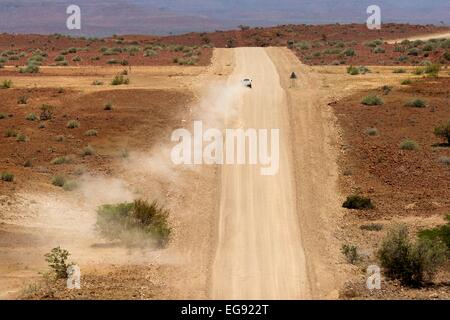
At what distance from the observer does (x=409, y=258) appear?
19359 mm

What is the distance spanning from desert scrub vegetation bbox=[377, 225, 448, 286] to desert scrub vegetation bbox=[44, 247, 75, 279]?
8.96m

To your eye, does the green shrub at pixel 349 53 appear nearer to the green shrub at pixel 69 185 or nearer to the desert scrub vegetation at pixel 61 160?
the desert scrub vegetation at pixel 61 160

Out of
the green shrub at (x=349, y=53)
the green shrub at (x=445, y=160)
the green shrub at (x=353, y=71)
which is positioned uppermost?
the green shrub at (x=349, y=53)

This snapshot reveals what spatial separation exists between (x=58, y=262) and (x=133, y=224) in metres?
3.61

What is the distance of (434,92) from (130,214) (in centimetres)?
2926

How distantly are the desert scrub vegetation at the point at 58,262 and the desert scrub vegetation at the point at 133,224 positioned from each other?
7.39 ft

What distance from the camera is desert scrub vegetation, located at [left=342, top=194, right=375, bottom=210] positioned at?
26156 millimetres

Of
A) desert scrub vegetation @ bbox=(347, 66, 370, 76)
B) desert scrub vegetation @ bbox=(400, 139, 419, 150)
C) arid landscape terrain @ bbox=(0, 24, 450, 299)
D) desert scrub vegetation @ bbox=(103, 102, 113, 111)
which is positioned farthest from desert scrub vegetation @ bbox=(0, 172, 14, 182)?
desert scrub vegetation @ bbox=(347, 66, 370, 76)

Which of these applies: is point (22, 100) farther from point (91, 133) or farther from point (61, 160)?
point (61, 160)

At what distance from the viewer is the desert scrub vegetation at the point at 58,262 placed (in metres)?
19.5

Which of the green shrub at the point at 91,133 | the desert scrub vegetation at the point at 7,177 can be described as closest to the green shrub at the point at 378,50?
the green shrub at the point at 91,133

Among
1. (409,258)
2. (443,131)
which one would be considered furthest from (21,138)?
(409,258)

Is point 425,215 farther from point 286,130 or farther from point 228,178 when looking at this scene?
point 286,130
